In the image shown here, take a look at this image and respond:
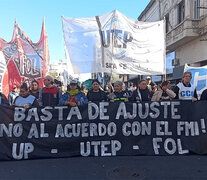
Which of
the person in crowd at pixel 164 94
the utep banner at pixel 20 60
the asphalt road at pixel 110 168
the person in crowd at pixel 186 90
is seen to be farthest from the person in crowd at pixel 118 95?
the utep banner at pixel 20 60

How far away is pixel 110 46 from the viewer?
6.57 m

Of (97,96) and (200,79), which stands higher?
(200,79)

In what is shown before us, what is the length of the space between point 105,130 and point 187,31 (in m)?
12.2

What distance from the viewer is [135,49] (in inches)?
259

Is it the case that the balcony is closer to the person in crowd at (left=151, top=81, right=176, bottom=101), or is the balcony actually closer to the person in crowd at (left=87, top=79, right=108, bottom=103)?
the person in crowd at (left=151, top=81, right=176, bottom=101)

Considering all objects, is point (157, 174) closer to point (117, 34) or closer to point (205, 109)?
point (205, 109)

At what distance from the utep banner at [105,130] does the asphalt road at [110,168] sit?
213 millimetres

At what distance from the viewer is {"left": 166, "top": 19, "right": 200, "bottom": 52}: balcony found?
15.3 meters

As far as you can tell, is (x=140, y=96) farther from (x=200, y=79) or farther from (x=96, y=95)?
(x=200, y=79)

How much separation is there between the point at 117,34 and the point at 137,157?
324cm

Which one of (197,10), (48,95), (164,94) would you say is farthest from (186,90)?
(197,10)

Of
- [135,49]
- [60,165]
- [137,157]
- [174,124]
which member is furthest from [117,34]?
[60,165]

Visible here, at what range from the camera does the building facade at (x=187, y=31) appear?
48.6 feet

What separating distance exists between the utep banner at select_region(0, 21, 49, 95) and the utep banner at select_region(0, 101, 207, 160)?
2.63m
